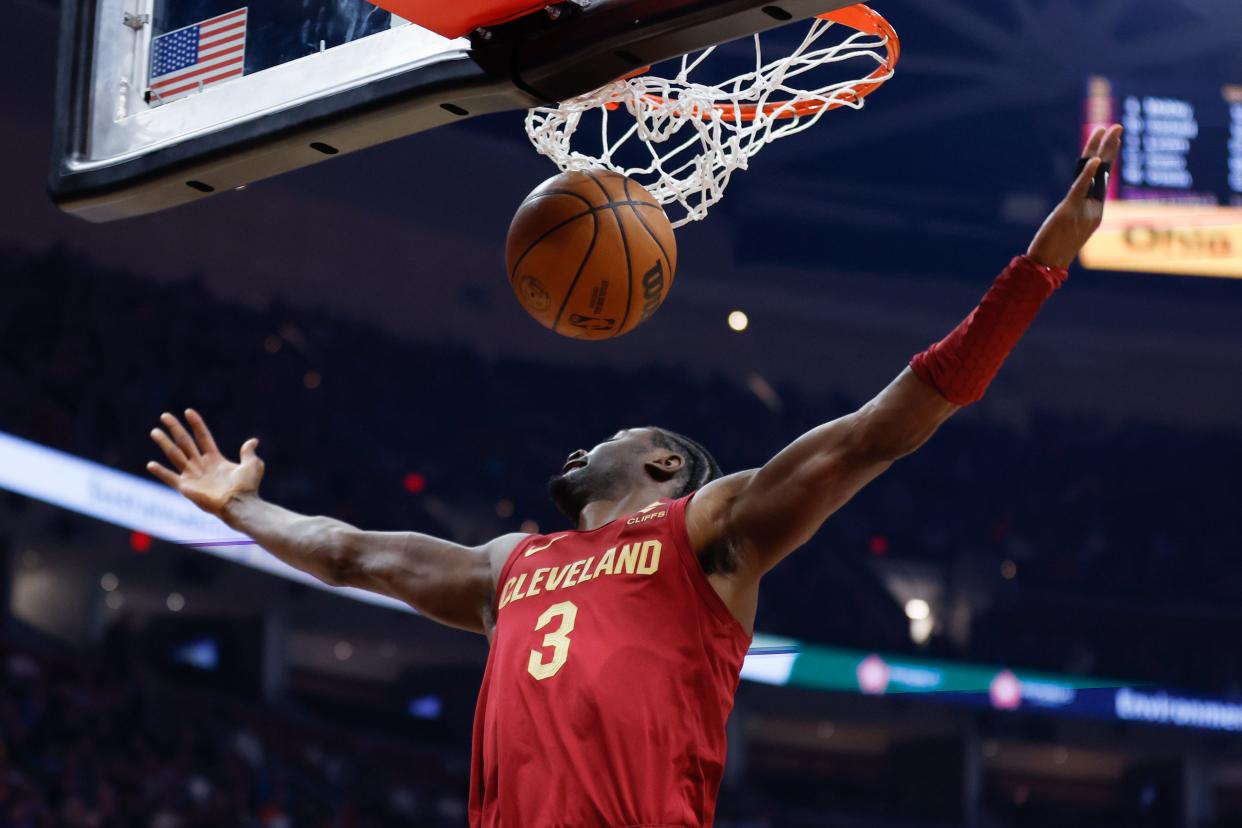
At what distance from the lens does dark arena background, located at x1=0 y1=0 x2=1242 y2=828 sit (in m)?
11.9

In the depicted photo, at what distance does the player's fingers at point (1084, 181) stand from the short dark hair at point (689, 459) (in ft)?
3.65

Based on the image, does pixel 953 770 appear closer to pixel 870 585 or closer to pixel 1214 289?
pixel 870 585

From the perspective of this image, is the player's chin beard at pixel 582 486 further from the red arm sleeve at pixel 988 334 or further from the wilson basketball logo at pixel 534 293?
the red arm sleeve at pixel 988 334

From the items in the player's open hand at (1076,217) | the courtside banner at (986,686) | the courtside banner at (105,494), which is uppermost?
the courtside banner at (105,494)

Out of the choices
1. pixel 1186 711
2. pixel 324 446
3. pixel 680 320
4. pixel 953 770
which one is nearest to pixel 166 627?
pixel 324 446

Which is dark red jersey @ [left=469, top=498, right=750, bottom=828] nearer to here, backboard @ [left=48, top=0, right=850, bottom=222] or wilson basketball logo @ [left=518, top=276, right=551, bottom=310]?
wilson basketball logo @ [left=518, top=276, right=551, bottom=310]

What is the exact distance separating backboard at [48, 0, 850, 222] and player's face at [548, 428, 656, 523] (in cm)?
85

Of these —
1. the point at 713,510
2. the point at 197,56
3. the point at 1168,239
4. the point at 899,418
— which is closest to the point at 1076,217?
the point at 899,418

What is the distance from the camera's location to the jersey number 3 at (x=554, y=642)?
293 cm

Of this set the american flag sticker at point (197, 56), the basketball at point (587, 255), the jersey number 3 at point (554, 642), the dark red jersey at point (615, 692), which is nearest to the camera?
the dark red jersey at point (615, 692)

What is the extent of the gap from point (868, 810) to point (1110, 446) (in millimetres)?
4838

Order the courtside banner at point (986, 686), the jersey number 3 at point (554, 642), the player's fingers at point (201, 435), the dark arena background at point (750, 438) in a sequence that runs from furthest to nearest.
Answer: the courtside banner at point (986, 686), the dark arena background at point (750, 438), the player's fingers at point (201, 435), the jersey number 3 at point (554, 642)

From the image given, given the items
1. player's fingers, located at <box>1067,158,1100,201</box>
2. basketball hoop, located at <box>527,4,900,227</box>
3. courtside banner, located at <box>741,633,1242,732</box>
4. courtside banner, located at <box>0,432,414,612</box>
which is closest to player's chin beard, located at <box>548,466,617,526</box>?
basketball hoop, located at <box>527,4,900,227</box>

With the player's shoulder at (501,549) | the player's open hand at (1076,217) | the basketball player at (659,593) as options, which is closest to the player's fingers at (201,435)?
the player's shoulder at (501,549)
